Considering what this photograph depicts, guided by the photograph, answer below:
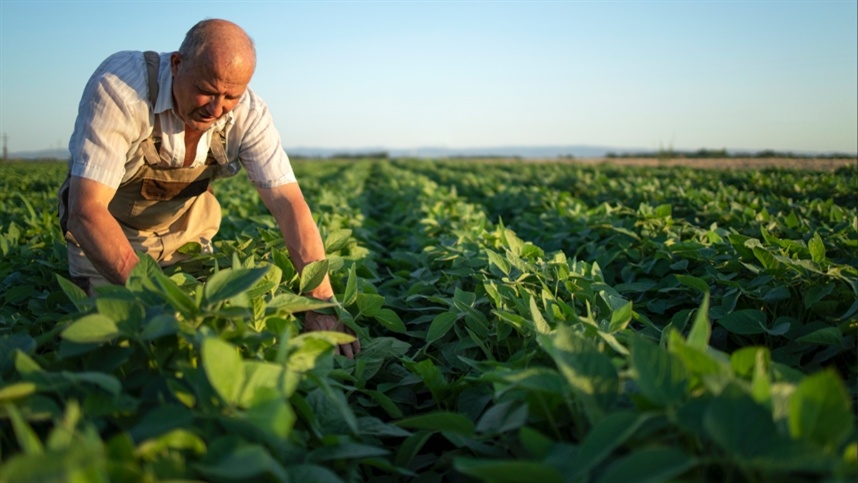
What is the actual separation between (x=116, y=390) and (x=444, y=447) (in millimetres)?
1146

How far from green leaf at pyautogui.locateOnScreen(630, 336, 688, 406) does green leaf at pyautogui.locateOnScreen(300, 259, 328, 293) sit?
4.06 ft

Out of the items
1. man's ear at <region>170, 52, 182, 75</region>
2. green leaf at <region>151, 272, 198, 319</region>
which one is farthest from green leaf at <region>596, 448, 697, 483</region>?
man's ear at <region>170, 52, 182, 75</region>

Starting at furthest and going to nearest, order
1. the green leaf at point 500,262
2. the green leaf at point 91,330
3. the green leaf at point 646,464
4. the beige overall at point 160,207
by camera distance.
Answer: the beige overall at point 160,207 < the green leaf at point 500,262 < the green leaf at point 91,330 < the green leaf at point 646,464

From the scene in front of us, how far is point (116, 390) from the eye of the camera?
1.11 metres

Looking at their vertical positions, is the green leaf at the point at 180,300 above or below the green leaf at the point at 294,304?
above

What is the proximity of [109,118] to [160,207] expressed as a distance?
3.02 feet

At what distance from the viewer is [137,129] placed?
Result: 8.00ft

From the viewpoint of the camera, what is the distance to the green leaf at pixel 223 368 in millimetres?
1076

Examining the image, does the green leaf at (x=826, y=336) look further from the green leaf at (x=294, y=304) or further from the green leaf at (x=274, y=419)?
the green leaf at (x=274, y=419)

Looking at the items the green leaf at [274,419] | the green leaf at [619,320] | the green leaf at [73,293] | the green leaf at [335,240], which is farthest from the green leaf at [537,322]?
the green leaf at [335,240]

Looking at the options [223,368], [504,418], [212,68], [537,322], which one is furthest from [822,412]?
[212,68]

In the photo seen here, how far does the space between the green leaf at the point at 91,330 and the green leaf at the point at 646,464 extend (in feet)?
3.36

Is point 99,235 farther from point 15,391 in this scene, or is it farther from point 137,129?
point 15,391

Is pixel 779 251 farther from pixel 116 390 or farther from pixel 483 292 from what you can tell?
pixel 116 390
